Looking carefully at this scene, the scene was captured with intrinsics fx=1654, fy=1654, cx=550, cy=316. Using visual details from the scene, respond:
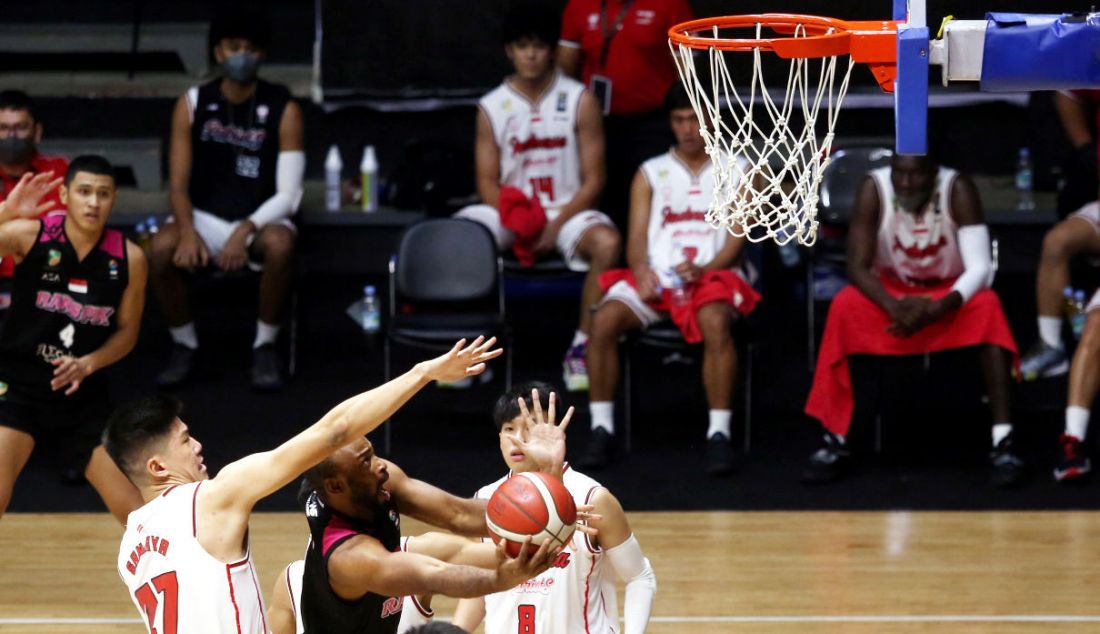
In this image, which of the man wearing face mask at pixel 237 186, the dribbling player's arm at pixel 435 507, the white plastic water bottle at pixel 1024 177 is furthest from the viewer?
the white plastic water bottle at pixel 1024 177

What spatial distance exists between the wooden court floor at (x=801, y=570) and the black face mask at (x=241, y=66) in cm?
265

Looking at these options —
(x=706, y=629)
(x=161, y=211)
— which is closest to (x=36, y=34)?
(x=161, y=211)

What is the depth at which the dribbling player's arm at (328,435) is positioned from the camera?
153 inches

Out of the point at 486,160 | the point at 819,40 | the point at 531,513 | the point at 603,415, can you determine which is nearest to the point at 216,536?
the point at 531,513

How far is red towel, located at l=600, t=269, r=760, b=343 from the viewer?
7.75 meters

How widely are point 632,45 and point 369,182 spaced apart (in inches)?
68.7

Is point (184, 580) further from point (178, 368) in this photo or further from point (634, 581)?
point (178, 368)

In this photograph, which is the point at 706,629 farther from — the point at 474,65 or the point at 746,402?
the point at 474,65

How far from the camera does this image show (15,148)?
7.82m

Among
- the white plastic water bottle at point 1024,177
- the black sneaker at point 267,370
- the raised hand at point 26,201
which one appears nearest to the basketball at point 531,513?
the raised hand at point 26,201

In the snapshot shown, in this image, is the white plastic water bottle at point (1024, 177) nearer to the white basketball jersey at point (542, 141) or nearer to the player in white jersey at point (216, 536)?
the white basketball jersey at point (542, 141)

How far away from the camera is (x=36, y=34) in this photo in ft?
34.4

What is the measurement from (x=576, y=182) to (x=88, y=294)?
3003 mm

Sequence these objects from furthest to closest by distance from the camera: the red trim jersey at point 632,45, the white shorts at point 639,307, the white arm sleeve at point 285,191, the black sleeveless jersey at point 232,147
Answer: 1. the red trim jersey at point 632,45
2. the black sleeveless jersey at point 232,147
3. the white arm sleeve at point 285,191
4. the white shorts at point 639,307
